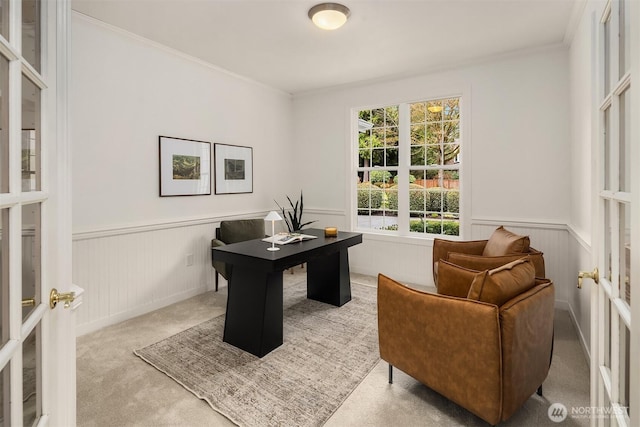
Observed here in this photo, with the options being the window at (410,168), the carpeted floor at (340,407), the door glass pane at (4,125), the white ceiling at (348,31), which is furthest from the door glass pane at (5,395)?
the window at (410,168)

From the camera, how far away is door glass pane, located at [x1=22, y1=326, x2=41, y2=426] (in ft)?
2.78

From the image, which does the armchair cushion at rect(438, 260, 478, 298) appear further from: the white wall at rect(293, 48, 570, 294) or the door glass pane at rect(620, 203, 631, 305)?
the white wall at rect(293, 48, 570, 294)

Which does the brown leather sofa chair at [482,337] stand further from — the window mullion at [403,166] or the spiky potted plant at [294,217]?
the spiky potted plant at [294,217]

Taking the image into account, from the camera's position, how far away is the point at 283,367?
7.63 feet

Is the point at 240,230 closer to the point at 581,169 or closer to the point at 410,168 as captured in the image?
the point at 410,168

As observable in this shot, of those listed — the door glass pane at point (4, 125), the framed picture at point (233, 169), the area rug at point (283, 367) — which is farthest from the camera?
the framed picture at point (233, 169)

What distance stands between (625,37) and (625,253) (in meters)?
0.64

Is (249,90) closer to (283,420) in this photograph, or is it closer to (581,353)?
(283,420)

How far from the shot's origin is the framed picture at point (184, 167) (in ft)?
11.3

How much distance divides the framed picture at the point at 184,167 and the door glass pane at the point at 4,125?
9.25 ft

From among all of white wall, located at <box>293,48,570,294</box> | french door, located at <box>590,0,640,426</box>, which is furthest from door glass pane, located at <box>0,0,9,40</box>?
white wall, located at <box>293,48,570,294</box>

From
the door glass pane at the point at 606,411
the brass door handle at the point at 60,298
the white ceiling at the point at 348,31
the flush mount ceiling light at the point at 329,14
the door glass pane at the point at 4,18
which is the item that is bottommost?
the door glass pane at the point at 606,411

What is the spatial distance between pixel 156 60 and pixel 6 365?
3.32m

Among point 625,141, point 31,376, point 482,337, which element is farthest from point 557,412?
point 31,376
